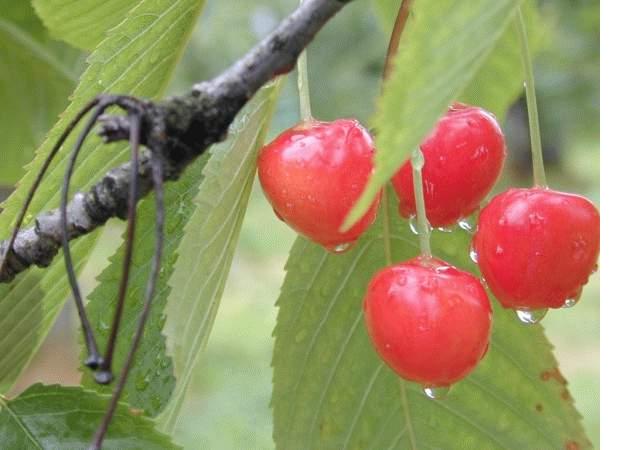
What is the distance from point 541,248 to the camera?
3.27ft

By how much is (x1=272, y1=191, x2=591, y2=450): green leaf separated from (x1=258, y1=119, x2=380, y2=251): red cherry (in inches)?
13.3

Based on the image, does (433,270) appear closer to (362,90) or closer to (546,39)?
(546,39)

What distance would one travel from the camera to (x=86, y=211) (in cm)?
88

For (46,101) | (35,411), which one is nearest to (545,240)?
(35,411)

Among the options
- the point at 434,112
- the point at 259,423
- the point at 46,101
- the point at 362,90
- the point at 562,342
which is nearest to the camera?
the point at 434,112

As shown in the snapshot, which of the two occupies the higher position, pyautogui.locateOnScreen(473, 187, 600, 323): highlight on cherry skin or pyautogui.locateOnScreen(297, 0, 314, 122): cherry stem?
pyautogui.locateOnScreen(297, 0, 314, 122): cherry stem

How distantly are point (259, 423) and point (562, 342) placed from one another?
231 cm

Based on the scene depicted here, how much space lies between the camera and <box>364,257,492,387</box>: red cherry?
0.96 m

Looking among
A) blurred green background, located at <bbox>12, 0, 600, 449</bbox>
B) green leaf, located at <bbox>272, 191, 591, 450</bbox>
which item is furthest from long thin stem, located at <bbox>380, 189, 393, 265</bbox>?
blurred green background, located at <bbox>12, 0, 600, 449</bbox>

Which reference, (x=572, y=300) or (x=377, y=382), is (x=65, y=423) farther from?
(x=572, y=300)

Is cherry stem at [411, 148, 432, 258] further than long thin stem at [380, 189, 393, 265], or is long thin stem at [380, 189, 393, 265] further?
long thin stem at [380, 189, 393, 265]

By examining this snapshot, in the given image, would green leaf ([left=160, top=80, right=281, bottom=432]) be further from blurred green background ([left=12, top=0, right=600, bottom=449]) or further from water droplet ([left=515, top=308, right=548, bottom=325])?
blurred green background ([left=12, top=0, right=600, bottom=449])

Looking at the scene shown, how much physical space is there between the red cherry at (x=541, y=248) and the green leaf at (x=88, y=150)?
0.40 m

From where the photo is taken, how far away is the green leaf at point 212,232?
3.33 ft
